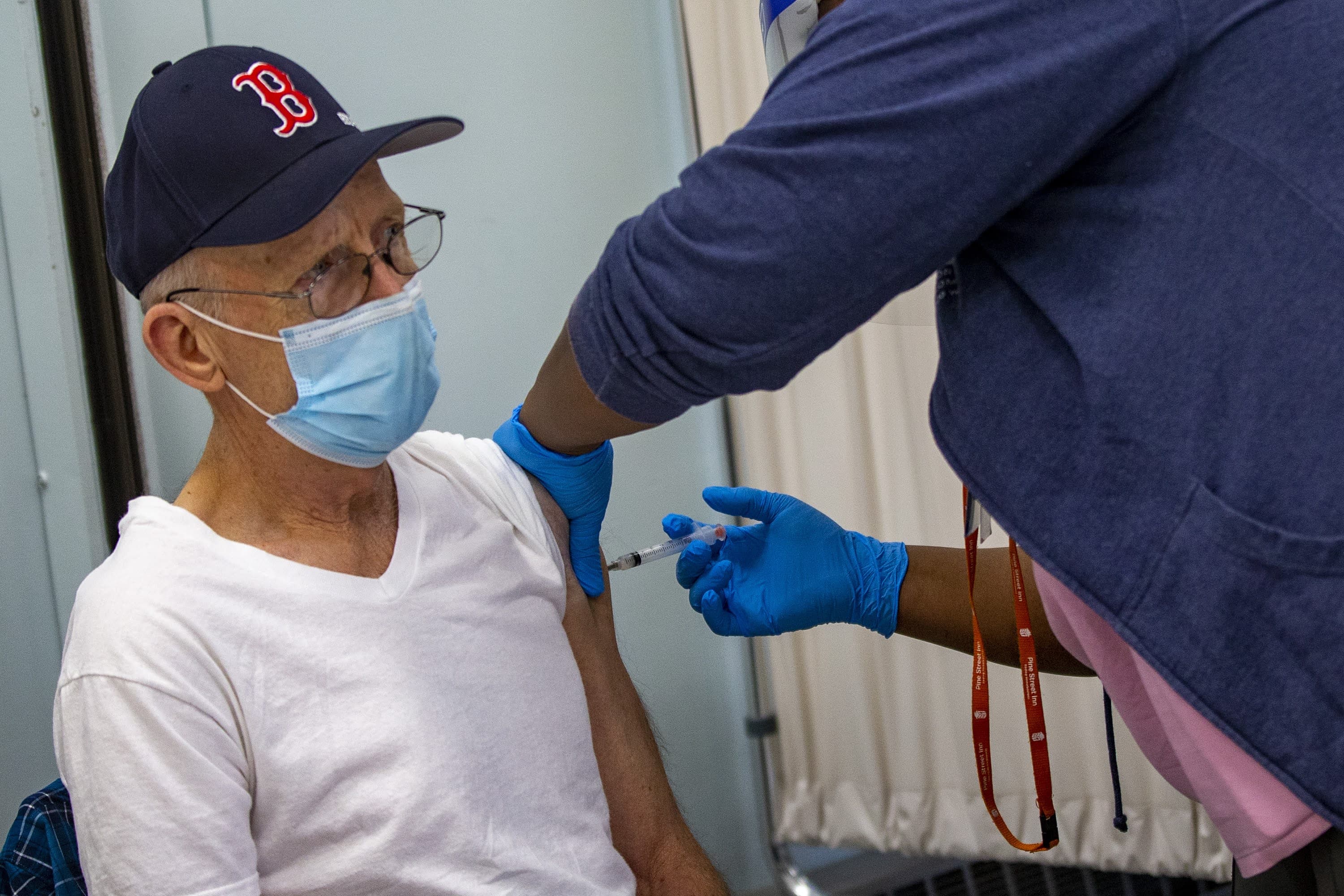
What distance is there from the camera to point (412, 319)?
3.97 feet

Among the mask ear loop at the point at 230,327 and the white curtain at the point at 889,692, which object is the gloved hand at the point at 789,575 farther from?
the white curtain at the point at 889,692

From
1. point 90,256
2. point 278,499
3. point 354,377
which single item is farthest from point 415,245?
point 90,256

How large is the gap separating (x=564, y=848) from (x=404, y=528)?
0.44 meters

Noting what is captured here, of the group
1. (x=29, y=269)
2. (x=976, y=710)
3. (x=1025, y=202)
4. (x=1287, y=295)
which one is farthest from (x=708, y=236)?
(x=29, y=269)

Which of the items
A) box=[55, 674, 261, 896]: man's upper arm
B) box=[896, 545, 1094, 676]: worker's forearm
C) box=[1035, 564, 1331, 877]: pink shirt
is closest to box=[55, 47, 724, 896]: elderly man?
box=[55, 674, 261, 896]: man's upper arm

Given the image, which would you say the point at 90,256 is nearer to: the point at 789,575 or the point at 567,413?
the point at 567,413

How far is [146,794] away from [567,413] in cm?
59

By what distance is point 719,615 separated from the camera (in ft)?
4.98

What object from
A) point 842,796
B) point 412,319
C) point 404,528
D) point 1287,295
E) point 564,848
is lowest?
point 842,796

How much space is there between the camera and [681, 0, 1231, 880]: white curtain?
7.48 ft

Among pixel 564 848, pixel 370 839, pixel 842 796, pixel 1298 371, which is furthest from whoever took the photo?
pixel 842 796

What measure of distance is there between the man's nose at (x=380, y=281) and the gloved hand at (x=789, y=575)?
54 centimetres

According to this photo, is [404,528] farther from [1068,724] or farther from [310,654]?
[1068,724]

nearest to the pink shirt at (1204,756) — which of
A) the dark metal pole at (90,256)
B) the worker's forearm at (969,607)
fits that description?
the worker's forearm at (969,607)
